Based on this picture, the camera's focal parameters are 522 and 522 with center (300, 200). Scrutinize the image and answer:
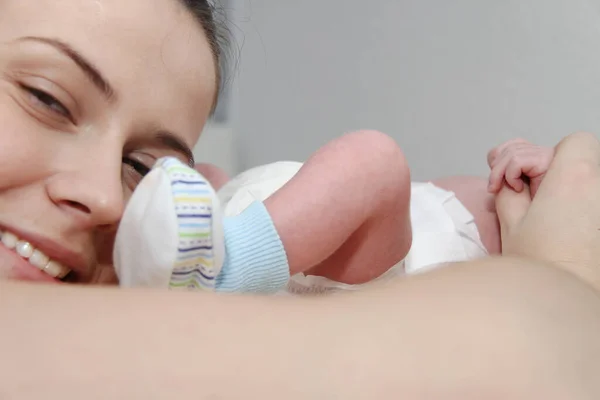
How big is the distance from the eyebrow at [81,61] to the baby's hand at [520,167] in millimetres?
564

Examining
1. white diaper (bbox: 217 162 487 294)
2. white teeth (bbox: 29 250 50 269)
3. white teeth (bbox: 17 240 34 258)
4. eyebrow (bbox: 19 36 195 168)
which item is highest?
eyebrow (bbox: 19 36 195 168)

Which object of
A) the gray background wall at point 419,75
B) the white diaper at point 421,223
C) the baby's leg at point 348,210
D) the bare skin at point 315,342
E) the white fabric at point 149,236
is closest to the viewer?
the bare skin at point 315,342

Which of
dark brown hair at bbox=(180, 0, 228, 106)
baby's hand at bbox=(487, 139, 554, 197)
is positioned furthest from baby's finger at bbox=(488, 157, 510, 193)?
dark brown hair at bbox=(180, 0, 228, 106)

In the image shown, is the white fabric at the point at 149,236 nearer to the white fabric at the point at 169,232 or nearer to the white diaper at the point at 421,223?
the white fabric at the point at 169,232

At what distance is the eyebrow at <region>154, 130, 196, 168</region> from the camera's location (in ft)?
1.68

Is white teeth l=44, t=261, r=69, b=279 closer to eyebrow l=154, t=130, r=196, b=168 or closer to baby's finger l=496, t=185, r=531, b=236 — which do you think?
eyebrow l=154, t=130, r=196, b=168

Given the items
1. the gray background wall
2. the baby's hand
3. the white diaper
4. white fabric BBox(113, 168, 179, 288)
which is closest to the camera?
white fabric BBox(113, 168, 179, 288)

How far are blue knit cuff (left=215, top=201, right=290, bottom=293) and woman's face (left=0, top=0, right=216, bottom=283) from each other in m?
0.10

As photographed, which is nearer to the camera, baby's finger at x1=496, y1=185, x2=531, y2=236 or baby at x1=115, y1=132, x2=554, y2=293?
baby at x1=115, y1=132, x2=554, y2=293

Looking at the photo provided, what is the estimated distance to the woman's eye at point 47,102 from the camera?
0.44m

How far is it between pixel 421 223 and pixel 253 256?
376 mm

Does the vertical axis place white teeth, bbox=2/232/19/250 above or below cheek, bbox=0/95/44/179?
below

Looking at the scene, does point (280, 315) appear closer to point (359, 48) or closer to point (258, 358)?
point (258, 358)

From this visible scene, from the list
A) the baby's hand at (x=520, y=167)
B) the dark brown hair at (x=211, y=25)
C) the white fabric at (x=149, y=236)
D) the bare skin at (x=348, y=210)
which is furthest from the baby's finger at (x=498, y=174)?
the white fabric at (x=149, y=236)
